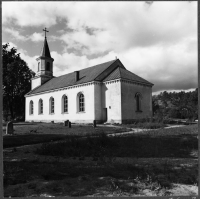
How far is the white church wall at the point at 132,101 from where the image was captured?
845 inches

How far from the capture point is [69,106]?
25.6 meters

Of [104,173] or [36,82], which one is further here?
[36,82]

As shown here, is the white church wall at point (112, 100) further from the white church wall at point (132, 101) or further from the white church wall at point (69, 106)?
the white church wall at point (69, 106)

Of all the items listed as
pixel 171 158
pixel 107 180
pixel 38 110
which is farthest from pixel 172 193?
pixel 38 110

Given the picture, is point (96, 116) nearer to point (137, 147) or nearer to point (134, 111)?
point (134, 111)

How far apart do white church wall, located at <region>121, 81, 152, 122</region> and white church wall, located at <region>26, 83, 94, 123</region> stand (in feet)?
13.8

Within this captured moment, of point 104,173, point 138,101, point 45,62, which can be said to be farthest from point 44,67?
point 104,173

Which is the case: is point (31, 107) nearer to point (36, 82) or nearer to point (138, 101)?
point (36, 82)

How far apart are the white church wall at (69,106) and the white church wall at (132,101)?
13.8 feet

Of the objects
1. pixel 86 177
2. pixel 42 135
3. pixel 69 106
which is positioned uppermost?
pixel 69 106

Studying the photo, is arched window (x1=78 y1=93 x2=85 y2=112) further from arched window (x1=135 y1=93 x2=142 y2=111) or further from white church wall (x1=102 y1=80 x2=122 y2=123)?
arched window (x1=135 y1=93 x2=142 y2=111)

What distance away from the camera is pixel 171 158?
18.8ft

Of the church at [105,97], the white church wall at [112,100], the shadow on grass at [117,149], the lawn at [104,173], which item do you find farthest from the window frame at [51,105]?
the lawn at [104,173]

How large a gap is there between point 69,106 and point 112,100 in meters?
7.21
